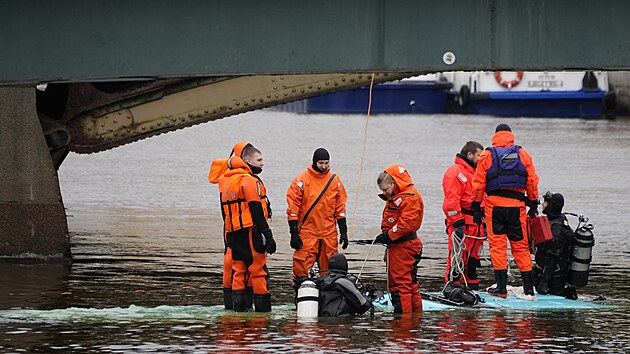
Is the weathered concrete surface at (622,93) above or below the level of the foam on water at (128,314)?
above

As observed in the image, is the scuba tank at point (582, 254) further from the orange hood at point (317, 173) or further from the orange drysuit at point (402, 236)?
the orange hood at point (317, 173)

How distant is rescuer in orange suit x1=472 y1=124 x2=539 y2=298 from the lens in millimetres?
14086

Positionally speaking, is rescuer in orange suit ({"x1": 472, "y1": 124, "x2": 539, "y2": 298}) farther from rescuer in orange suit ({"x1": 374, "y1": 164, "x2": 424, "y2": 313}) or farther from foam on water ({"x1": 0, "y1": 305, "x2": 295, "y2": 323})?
foam on water ({"x1": 0, "y1": 305, "x2": 295, "y2": 323})

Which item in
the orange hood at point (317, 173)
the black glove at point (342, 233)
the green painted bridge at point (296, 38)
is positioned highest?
the green painted bridge at point (296, 38)

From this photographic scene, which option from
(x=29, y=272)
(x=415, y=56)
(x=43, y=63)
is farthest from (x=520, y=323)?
(x=29, y=272)

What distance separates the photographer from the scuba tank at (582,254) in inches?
570

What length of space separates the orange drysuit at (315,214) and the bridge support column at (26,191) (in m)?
4.52

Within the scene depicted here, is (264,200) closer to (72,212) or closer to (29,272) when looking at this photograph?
(29,272)

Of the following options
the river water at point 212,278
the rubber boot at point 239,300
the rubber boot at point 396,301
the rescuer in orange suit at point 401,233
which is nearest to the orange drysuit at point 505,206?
the river water at point 212,278

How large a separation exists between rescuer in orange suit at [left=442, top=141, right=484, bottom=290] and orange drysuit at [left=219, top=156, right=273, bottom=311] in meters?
2.58

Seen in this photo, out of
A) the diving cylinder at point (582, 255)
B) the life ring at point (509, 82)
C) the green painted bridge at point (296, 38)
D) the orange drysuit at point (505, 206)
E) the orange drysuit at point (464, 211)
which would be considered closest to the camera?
the green painted bridge at point (296, 38)

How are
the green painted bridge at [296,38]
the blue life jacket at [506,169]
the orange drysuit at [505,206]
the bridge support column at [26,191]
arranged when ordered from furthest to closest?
the bridge support column at [26,191]
the orange drysuit at [505,206]
the blue life jacket at [506,169]
the green painted bridge at [296,38]

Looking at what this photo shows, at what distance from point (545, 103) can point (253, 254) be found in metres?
51.6

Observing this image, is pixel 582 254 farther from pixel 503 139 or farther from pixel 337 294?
pixel 337 294
